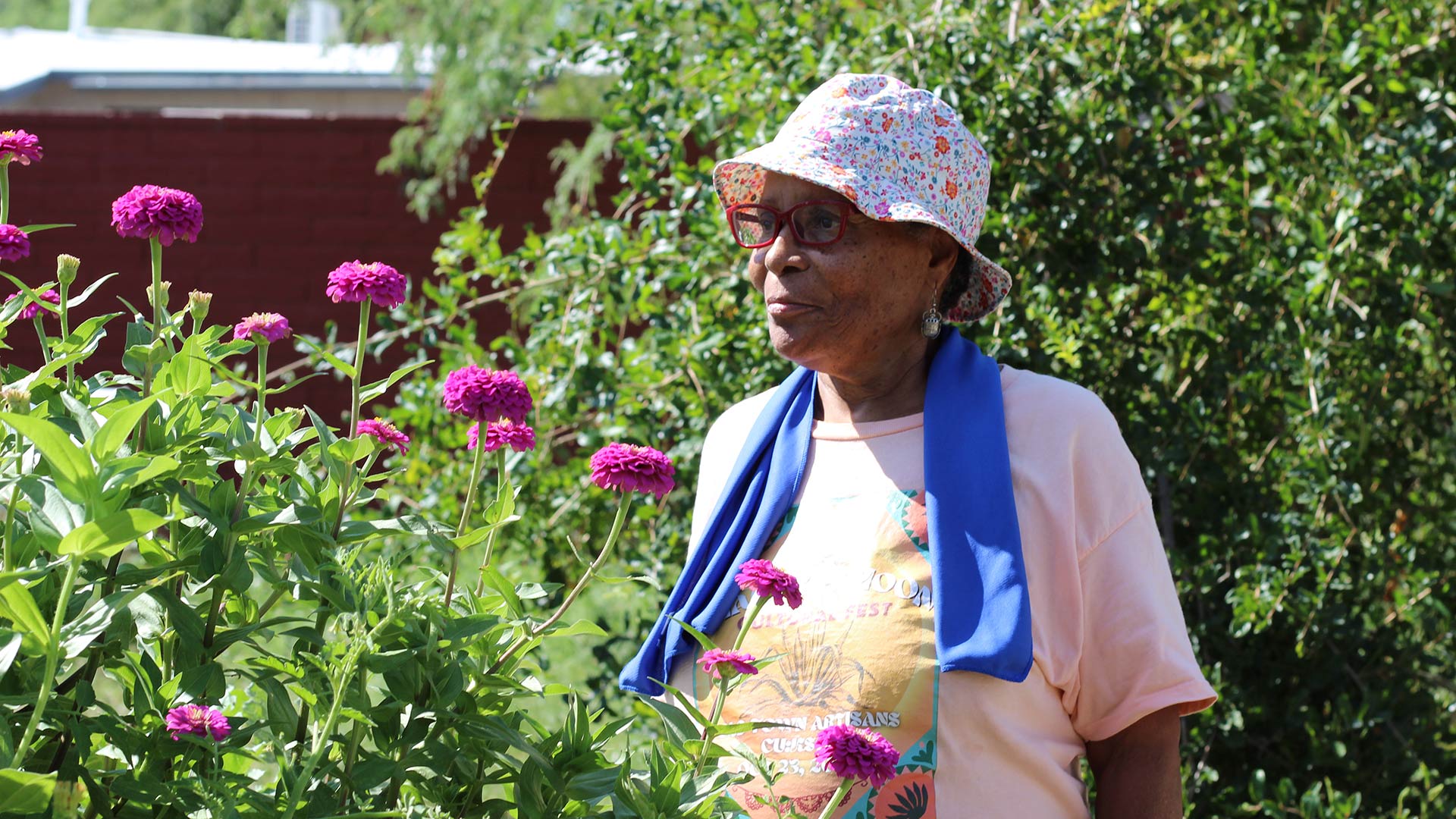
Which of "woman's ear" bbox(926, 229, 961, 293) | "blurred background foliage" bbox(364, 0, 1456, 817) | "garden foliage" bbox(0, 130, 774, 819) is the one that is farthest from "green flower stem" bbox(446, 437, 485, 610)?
"blurred background foliage" bbox(364, 0, 1456, 817)

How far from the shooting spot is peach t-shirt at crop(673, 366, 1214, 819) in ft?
5.74

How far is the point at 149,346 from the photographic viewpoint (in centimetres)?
134

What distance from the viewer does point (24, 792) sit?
996 millimetres

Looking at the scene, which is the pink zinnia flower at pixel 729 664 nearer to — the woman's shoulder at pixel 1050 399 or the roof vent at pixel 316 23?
the woman's shoulder at pixel 1050 399

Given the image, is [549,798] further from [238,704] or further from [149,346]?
[238,704]

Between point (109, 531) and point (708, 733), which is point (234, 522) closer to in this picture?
point (109, 531)

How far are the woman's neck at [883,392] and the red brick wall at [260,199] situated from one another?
5791 millimetres

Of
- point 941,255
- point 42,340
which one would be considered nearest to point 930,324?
point 941,255

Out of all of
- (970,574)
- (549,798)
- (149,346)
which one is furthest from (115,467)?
(970,574)

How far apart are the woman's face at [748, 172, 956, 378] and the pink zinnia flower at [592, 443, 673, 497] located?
622 mm

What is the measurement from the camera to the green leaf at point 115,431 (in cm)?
108

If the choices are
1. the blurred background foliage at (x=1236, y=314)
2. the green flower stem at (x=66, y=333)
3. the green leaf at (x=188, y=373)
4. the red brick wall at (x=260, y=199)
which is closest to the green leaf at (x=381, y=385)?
the green leaf at (x=188, y=373)

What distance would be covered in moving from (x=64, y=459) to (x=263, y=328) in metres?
0.37

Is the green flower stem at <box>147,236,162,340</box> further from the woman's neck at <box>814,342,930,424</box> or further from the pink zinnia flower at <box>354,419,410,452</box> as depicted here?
the woman's neck at <box>814,342,930,424</box>
